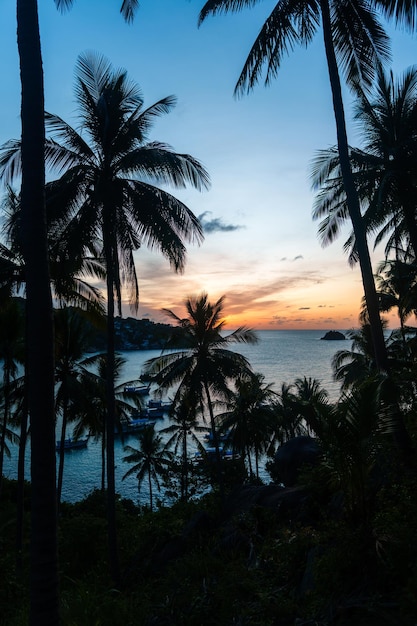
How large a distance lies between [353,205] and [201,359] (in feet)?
39.8

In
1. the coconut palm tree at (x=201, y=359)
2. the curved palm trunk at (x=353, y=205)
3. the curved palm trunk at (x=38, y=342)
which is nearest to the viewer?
the curved palm trunk at (x=38, y=342)

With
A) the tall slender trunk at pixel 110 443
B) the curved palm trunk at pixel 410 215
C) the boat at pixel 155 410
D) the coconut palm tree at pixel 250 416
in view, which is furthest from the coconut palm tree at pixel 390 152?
the boat at pixel 155 410

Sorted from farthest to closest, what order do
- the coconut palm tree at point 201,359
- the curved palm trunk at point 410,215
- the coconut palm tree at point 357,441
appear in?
the coconut palm tree at point 201,359 < the curved palm trunk at point 410,215 < the coconut palm tree at point 357,441

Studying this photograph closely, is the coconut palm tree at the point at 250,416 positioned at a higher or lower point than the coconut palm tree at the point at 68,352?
lower

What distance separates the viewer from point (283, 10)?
11.2m

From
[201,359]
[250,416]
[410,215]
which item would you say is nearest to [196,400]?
[201,359]

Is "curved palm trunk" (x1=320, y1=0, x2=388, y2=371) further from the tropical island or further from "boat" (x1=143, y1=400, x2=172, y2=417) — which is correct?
"boat" (x1=143, y1=400, x2=172, y2=417)

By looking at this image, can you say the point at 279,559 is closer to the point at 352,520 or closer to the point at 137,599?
the point at 352,520

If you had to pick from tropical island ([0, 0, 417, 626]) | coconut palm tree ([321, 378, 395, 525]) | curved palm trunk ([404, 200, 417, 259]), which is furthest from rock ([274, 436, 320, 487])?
coconut palm tree ([321, 378, 395, 525])

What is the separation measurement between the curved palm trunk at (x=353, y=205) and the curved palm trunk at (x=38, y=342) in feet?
26.5

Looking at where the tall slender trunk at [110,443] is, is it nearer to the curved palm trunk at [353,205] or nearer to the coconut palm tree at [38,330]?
the coconut palm tree at [38,330]

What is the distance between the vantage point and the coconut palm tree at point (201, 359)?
794 inches

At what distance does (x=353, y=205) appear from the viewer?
10625 millimetres

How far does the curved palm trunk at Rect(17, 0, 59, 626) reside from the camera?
4.65m
